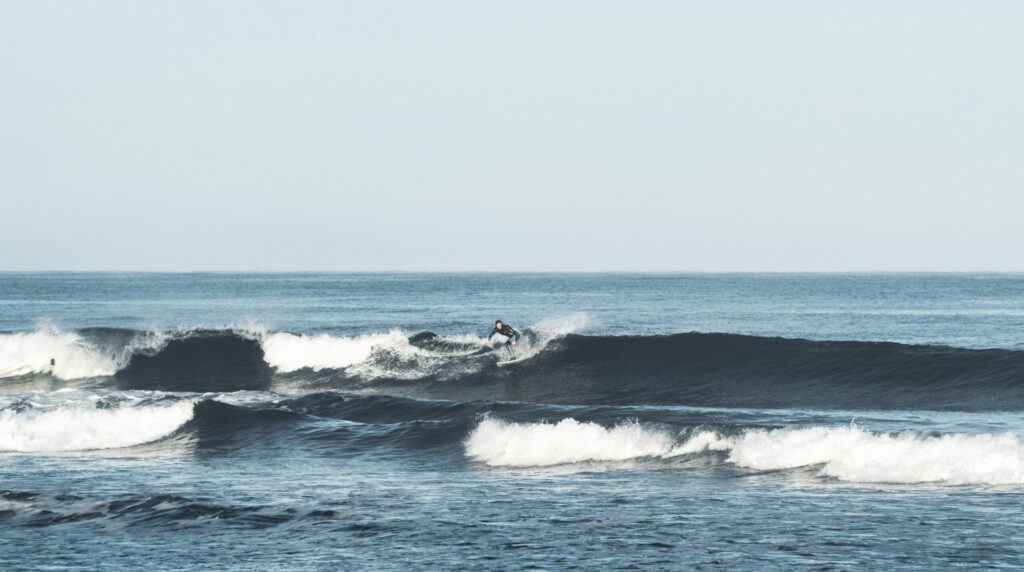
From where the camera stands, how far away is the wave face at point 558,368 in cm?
3022

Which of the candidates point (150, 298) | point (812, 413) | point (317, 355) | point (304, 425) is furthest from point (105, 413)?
point (150, 298)

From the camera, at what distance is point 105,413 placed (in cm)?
2612

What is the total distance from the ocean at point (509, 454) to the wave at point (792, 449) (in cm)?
5

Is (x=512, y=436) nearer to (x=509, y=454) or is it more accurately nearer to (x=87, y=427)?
(x=509, y=454)

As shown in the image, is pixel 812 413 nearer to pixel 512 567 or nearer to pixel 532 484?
pixel 532 484

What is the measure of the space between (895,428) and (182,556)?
14.3m

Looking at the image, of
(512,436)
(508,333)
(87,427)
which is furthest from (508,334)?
(87,427)

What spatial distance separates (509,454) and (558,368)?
48.1ft

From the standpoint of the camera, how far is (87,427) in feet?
82.8

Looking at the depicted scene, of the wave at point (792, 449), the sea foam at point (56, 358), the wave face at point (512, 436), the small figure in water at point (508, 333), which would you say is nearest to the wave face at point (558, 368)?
the sea foam at point (56, 358)

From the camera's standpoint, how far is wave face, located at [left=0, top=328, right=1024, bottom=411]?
30219 millimetres

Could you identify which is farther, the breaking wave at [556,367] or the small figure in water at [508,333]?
the small figure in water at [508,333]

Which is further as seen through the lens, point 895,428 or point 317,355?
point 317,355

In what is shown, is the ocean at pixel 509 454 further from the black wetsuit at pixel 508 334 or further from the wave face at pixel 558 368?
the black wetsuit at pixel 508 334
